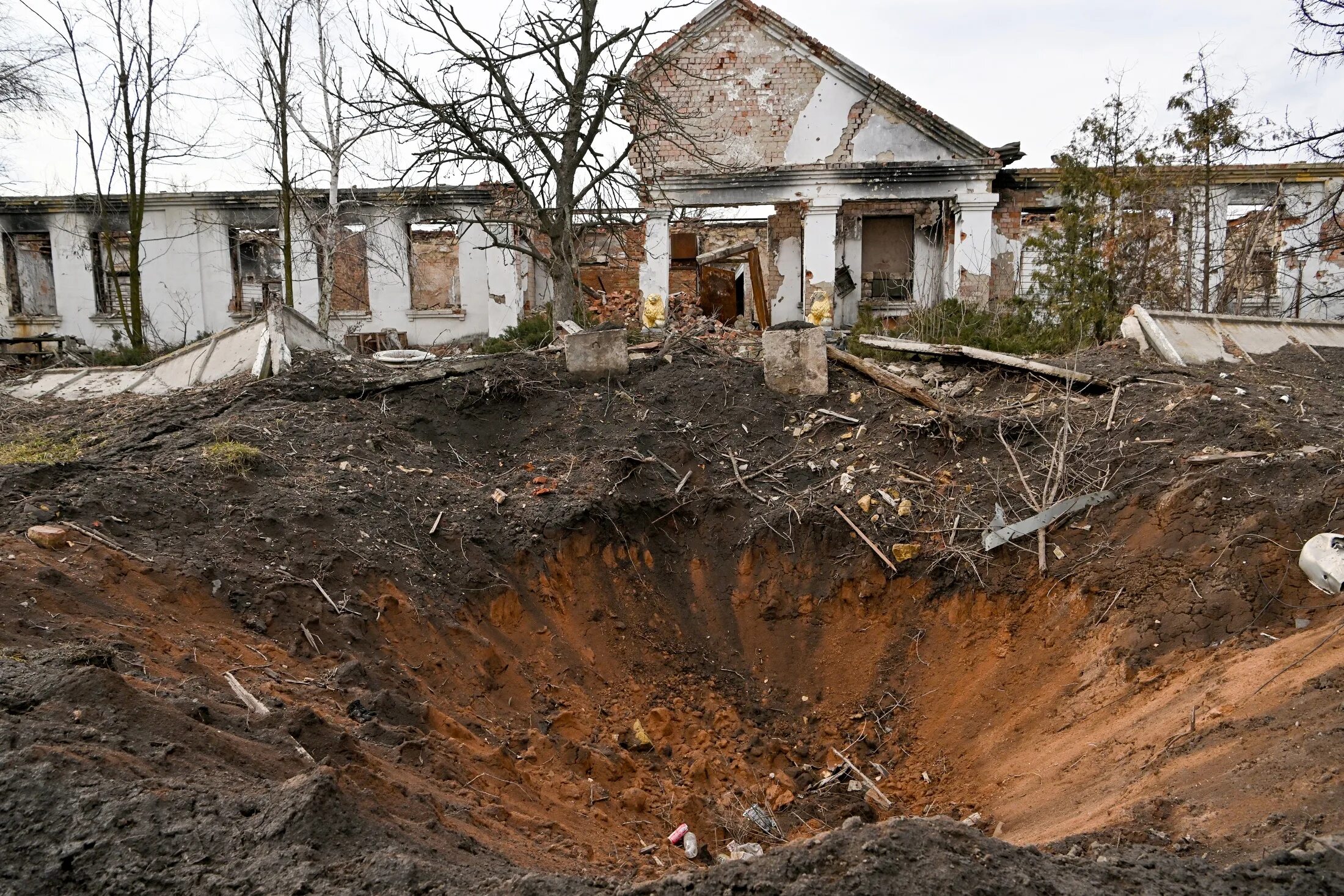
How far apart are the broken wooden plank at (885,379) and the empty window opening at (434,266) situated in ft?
40.9

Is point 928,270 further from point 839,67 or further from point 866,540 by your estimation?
point 866,540

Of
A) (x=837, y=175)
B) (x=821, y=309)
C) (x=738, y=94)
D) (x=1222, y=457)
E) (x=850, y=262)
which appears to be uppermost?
(x=738, y=94)

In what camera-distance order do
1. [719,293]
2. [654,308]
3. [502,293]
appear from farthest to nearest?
1. [719,293]
2. [502,293]
3. [654,308]

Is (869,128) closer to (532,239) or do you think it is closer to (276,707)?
(532,239)

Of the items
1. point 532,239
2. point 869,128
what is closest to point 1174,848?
point 869,128

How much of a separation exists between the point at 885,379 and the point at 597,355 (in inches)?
104

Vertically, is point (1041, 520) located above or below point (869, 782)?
above

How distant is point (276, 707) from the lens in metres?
3.59

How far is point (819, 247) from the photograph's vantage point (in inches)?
635

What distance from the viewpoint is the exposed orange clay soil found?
3186mm

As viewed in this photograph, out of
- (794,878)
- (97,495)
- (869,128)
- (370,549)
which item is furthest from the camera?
(869,128)

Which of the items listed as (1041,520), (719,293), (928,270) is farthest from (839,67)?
(1041,520)

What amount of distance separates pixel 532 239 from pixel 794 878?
Result: 1610 cm

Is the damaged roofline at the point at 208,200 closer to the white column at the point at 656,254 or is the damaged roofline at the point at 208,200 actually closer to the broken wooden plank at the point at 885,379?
the white column at the point at 656,254
